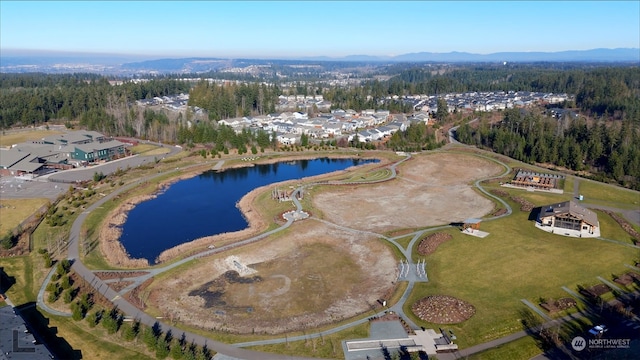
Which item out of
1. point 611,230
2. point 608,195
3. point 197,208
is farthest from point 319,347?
point 608,195

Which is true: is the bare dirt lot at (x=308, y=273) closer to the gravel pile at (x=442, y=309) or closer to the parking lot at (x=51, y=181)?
the gravel pile at (x=442, y=309)

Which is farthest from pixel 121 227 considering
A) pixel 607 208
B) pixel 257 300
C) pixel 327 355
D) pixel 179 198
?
pixel 607 208

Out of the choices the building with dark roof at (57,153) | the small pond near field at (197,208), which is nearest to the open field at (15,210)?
the small pond near field at (197,208)

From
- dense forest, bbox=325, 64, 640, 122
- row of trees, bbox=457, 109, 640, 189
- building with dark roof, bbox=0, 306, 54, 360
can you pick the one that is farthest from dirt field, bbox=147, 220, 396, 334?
dense forest, bbox=325, 64, 640, 122

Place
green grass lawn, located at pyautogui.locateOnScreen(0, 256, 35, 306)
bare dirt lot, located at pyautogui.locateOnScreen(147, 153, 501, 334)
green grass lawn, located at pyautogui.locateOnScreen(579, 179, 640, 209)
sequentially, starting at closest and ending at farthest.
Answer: bare dirt lot, located at pyautogui.locateOnScreen(147, 153, 501, 334) → green grass lawn, located at pyautogui.locateOnScreen(0, 256, 35, 306) → green grass lawn, located at pyautogui.locateOnScreen(579, 179, 640, 209)

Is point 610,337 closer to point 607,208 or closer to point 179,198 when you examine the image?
point 607,208
